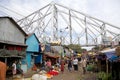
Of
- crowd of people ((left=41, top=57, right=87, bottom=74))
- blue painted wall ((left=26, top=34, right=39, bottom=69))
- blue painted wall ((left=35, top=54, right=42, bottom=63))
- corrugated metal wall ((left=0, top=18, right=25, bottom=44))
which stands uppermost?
corrugated metal wall ((left=0, top=18, right=25, bottom=44))

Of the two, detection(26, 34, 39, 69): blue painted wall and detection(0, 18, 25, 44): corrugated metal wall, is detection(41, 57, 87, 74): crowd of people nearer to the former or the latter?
detection(26, 34, 39, 69): blue painted wall

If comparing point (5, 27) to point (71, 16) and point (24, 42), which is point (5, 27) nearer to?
point (24, 42)

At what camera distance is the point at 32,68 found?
90.7ft

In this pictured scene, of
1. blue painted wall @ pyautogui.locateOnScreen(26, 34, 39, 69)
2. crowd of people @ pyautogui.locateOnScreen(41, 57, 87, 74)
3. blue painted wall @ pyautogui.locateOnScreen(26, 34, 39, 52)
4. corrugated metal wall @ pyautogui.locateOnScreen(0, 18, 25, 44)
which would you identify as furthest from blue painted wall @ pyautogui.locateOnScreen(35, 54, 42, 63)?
corrugated metal wall @ pyautogui.locateOnScreen(0, 18, 25, 44)

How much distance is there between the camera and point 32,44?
2767 centimetres

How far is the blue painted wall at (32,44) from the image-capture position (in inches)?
1045

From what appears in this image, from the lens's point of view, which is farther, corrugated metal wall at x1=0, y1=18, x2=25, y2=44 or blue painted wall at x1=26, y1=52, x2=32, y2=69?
blue painted wall at x1=26, y1=52, x2=32, y2=69

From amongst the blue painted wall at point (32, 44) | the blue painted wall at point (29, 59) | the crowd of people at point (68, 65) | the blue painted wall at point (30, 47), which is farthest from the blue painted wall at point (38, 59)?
the blue painted wall at point (29, 59)

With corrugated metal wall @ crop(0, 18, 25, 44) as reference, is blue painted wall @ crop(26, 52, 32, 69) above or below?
below

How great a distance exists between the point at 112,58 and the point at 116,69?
10.7 ft

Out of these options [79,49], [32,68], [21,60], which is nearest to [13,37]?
[21,60]

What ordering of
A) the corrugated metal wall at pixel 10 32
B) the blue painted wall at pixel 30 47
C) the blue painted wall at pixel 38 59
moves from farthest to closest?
the blue painted wall at pixel 38 59 → the blue painted wall at pixel 30 47 → the corrugated metal wall at pixel 10 32

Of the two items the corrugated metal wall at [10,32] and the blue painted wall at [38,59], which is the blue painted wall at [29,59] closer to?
the corrugated metal wall at [10,32]

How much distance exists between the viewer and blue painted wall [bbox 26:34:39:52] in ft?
87.0
